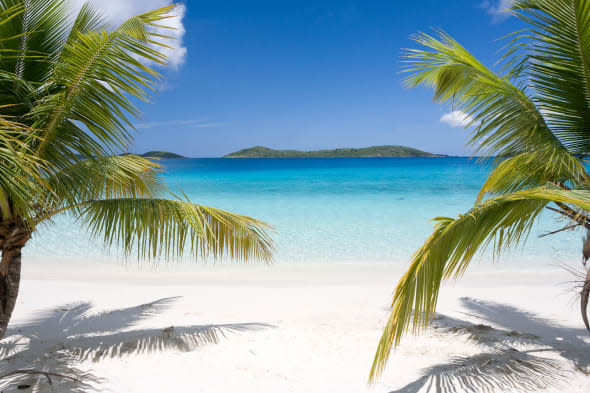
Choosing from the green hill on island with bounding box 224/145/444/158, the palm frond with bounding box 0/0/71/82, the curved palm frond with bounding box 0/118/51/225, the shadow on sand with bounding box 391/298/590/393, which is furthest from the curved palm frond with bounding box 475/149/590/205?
the green hill on island with bounding box 224/145/444/158

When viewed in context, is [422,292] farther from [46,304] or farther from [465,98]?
[46,304]

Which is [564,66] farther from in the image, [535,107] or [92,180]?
[92,180]

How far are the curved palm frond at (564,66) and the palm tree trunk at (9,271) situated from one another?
424 cm

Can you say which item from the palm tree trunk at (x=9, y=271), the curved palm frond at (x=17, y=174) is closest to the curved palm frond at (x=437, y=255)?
the curved palm frond at (x=17, y=174)

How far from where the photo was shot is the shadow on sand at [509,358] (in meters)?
2.62

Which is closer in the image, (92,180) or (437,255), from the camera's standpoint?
(437,255)

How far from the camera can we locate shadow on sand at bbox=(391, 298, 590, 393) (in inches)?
103

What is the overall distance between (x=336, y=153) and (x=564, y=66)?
11303cm

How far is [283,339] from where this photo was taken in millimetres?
3486

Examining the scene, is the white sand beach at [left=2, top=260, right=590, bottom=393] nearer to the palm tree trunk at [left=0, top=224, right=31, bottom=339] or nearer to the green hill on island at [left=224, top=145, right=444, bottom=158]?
the palm tree trunk at [left=0, top=224, right=31, bottom=339]

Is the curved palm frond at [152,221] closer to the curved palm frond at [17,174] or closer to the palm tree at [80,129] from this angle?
the palm tree at [80,129]

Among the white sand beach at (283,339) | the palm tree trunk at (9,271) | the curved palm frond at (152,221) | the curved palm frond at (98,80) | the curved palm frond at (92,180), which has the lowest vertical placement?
the white sand beach at (283,339)

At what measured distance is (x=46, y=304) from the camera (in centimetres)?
448

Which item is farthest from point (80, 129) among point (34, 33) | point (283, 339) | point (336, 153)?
point (336, 153)
